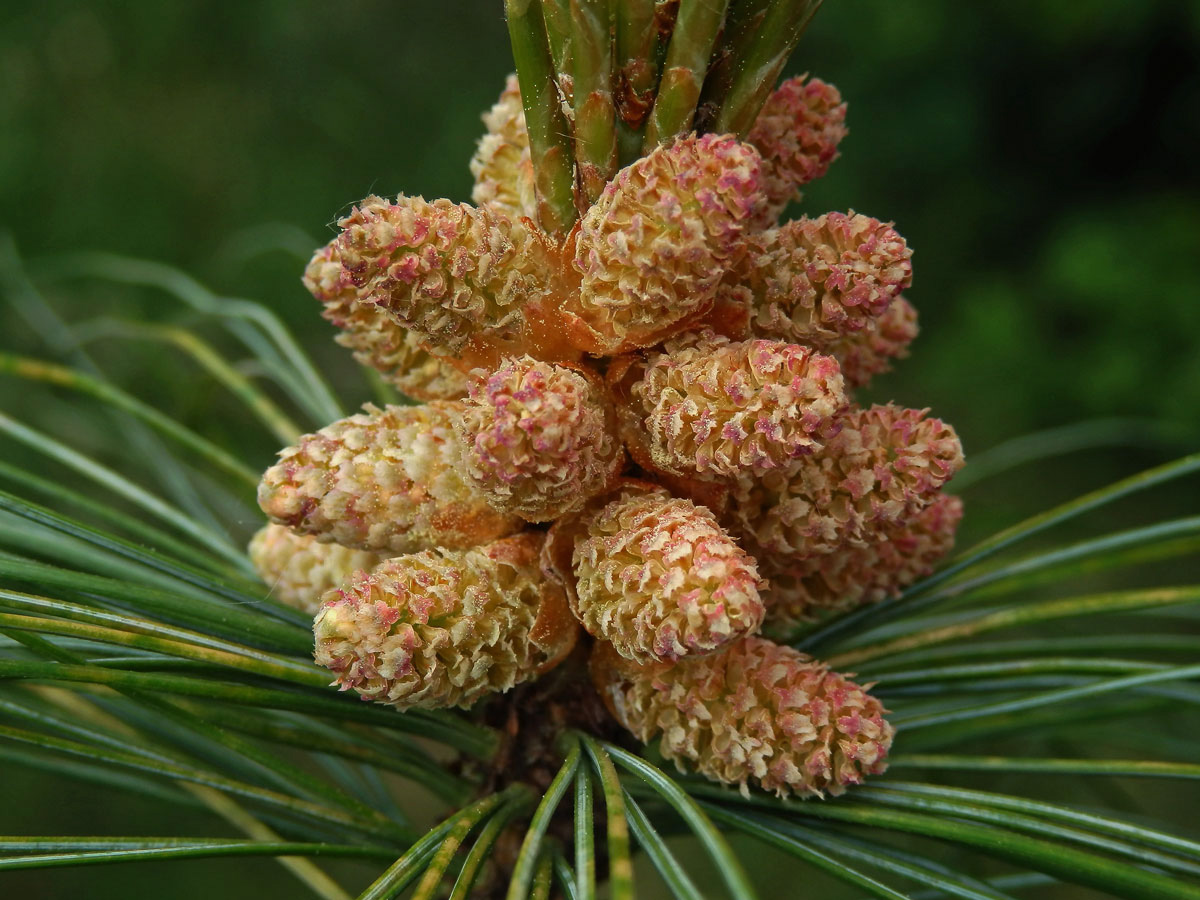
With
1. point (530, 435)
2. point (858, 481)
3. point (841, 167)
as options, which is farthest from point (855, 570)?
point (841, 167)

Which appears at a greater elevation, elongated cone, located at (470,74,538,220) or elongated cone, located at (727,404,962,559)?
elongated cone, located at (470,74,538,220)

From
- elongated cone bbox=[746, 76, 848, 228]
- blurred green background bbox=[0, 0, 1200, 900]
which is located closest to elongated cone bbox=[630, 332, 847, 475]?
elongated cone bbox=[746, 76, 848, 228]

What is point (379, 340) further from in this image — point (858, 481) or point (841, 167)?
point (841, 167)

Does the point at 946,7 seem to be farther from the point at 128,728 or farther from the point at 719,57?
the point at 128,728

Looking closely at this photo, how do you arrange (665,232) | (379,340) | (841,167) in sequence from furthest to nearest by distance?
(841,167)
(379,340)
(665,232)

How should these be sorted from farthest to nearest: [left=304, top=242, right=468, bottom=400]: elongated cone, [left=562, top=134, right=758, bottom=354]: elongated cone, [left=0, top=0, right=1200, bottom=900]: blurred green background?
[left=0, top=0, right=1200, bottom=900]: blurred green background
[left=304, top=242, right=468, bottom=400]: elongated cone
[left=562, top=134, right=758, bottom=354]: elongated cone

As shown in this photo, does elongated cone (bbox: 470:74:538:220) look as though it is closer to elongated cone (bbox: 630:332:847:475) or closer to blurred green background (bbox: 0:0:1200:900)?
elongated cone (bbox: 630:332:847:475)

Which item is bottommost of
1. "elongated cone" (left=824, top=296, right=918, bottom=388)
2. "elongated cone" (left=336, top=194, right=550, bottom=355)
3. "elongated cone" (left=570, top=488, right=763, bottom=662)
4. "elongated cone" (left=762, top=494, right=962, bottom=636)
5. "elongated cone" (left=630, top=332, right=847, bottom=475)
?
"elongated cone" (left=762, top=494, right=962, bottom=636)
